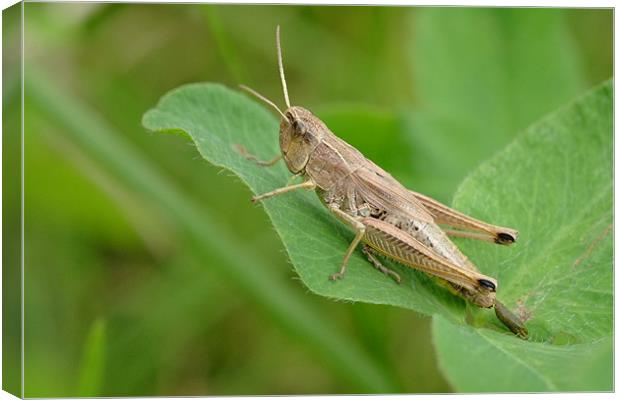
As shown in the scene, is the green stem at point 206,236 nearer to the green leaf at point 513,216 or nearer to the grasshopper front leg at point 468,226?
the green leaf at point 513,216

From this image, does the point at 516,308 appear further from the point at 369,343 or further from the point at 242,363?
the point at 242,363

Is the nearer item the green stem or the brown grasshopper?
the brown grasshopper

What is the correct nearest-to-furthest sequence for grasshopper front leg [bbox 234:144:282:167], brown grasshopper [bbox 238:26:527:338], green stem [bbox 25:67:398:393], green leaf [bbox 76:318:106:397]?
brown grasshopper [bbox 238:26:527:338]
green leaf [bbox 76:318:106:397]
grasshopper front leg [bbox 234:144:282:167]
green stem [bbox 25:67:398:393]

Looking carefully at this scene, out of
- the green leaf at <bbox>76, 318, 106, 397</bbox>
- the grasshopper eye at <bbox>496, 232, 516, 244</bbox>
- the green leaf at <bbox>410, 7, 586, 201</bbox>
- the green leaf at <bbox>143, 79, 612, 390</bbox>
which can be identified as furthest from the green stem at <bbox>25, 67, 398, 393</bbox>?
the green leaf at <bbox>410, 7, 586, 201</bbox>

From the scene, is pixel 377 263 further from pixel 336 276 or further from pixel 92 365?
pixel 92 365

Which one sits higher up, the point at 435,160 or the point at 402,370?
the point at 435,160

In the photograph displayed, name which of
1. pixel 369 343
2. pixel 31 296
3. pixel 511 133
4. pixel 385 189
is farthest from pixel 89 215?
pixel 511 133

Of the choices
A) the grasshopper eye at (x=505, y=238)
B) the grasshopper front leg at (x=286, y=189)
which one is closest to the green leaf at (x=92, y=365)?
the grasshopper front leg at (x=286, y=189)

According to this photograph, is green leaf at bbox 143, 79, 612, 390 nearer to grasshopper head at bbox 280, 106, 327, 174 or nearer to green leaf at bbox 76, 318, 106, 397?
grasshopper head at bbox 280, 106, 327, 174
